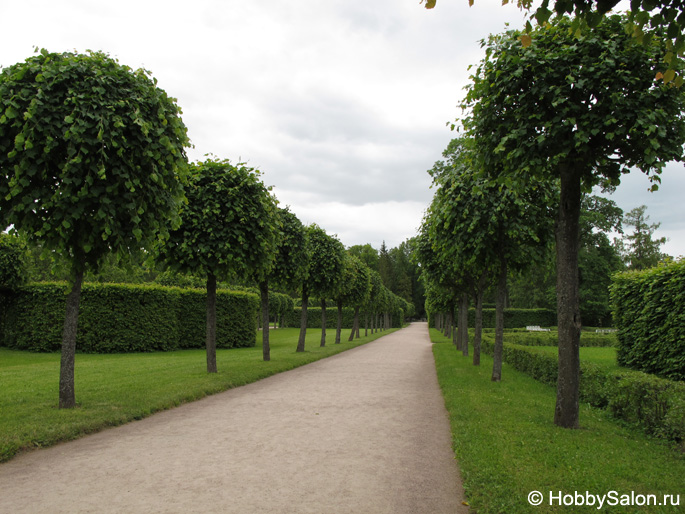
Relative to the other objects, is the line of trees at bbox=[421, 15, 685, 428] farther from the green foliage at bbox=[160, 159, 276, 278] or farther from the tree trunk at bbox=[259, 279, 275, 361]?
the tree trunk at bbox=[259, 279, 275, 361]

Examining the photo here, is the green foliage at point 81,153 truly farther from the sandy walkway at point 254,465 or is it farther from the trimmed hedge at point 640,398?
the trimmed hedge at point 640,398

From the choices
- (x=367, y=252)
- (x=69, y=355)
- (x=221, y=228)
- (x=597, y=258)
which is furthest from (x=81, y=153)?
(x=367, y=252)

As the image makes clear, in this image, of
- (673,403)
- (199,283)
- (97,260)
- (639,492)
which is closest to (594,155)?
(673,403)

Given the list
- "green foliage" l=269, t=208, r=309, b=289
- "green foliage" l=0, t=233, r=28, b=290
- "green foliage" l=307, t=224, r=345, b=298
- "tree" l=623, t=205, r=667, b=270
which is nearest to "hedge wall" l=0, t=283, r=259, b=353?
"green foliage" l=0, t=233, r=28, b=290

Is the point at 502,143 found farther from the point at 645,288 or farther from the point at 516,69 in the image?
the point at 645,288

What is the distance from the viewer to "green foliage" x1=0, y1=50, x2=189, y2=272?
6.35 metres

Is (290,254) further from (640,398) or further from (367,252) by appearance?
(367,252)

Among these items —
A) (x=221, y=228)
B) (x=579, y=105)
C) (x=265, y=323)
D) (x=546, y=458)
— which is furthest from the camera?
(x=265, y=323)

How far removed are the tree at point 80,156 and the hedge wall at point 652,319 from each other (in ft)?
39.2

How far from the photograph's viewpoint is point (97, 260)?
25.4 feet

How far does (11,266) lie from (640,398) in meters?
21.5

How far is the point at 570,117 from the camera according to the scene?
19.1 ft

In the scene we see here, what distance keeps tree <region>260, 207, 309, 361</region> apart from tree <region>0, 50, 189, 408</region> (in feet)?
29.8

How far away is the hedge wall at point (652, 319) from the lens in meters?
10.5
